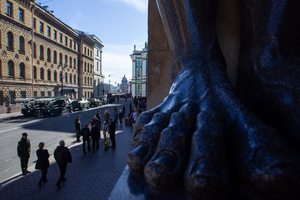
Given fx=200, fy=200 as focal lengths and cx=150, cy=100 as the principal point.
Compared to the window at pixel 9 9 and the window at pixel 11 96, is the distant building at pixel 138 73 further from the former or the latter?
the window at pixel 9 9

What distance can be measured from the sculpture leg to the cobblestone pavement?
4.54 metres

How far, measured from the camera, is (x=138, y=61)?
66188 mm

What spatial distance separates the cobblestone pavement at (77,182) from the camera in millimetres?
5076

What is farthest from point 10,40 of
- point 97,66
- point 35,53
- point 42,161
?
point 97,66

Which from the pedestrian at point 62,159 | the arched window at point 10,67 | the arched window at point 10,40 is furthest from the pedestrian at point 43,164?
the arched window at point 10,40

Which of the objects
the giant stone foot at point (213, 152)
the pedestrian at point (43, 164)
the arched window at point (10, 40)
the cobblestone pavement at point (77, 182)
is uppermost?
the arched window at point (10, 40)

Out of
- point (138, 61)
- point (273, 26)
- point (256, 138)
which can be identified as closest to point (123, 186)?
point (256, 138)

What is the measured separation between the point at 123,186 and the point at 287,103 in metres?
1.08

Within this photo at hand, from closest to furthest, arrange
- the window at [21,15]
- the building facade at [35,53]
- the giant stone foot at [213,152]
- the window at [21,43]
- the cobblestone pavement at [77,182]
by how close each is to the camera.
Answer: the giant stone foot at [213,152]
the cobblestone pavement at [77,182]
the building facade at [35,53]
the window at [21,15]
the window at [21,43]

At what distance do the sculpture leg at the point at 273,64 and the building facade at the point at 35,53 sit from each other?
27.3 meters

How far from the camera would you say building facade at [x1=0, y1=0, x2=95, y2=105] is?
2350 centimetres

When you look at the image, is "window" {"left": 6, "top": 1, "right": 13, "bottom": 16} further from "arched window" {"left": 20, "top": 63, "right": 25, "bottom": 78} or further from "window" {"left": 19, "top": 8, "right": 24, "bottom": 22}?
"arched window" {"left": 20, "top": 63, "right": 25, "bottom": 78}

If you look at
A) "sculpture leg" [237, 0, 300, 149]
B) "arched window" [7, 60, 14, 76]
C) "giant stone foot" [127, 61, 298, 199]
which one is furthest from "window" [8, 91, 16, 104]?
"sculpture leg" [237, 0, 300, 149]

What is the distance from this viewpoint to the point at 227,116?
118 cm
